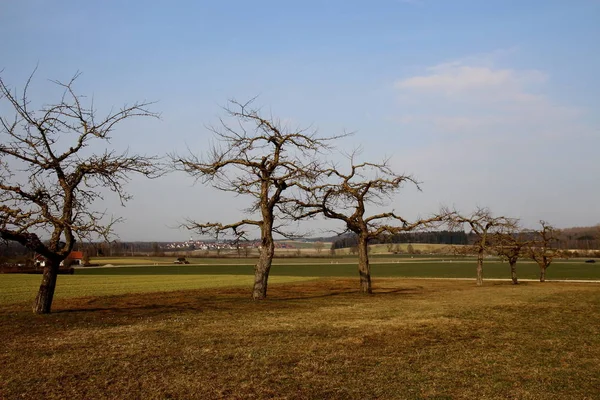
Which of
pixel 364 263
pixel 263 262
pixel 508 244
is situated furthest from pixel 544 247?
pixel 263 262

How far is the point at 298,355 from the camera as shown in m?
11.4

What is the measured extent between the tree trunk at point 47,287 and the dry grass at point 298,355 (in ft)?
2.06

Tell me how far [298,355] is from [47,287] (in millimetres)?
11016

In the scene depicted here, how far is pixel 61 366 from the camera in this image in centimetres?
999

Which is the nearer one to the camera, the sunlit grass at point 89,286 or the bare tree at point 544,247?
the sunlit grass at point 89,286

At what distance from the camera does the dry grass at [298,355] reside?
8.61 metres

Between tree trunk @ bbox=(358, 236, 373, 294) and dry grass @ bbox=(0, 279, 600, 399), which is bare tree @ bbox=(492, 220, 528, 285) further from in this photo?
dry grass @ bbox=(0, 279, 600, 399)

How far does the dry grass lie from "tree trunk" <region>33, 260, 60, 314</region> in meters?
0.63

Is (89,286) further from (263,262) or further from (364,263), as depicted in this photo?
(364,263)

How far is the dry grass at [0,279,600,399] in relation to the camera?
8.61m

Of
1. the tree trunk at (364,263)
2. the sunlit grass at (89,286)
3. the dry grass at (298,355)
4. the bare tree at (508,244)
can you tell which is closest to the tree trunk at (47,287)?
the dry grass at (298,355)

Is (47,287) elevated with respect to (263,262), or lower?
lower

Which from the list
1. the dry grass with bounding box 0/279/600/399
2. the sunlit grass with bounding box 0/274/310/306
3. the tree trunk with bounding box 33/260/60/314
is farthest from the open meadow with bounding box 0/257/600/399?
the sunlit grass with bounding box 0/274/310/306

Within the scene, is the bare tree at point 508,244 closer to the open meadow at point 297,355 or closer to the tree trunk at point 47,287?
the open meadow at point 297,355
